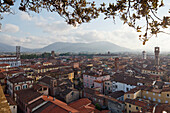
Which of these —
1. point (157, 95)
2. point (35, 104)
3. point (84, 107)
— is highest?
point (35, 104)

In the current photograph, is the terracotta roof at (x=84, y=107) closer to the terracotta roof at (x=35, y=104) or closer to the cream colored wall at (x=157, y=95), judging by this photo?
the terracotta roof at (x=35, y=104)

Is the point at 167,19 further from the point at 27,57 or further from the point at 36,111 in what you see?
the point at 27,57

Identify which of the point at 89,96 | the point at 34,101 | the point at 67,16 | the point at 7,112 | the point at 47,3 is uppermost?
the point at 47,3

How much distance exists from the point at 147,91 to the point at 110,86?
9754 mm

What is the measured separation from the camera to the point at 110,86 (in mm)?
30984

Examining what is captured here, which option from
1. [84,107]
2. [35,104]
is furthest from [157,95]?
[35,104]

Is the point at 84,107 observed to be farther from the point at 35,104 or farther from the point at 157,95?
the point at 157,95

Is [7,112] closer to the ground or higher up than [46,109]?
higher up

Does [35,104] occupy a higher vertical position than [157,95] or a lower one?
higher

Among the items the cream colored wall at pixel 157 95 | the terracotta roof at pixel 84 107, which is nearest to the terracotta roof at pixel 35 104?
the terracotta roof at pixel 84 107

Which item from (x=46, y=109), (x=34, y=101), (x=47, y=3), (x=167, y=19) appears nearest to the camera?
(x=167, y=19)

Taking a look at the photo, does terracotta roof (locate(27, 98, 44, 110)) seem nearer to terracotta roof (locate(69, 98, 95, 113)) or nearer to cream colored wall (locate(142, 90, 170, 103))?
terracotta roof (locate(69, 98, 95, 113))

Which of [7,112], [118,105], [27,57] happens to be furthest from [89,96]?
[27,57]

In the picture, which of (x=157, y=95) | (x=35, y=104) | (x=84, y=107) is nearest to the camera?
(x=35, y=104)
